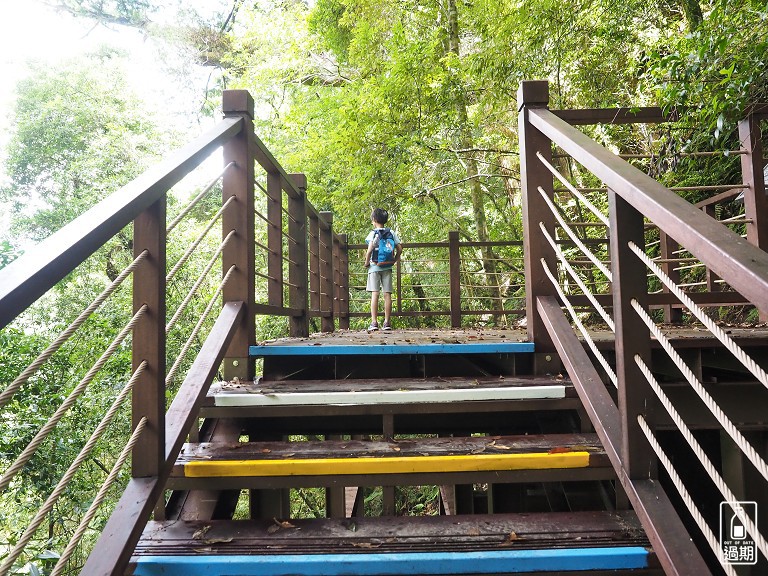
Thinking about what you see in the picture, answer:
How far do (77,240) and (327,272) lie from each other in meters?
4.72

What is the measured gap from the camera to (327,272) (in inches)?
229

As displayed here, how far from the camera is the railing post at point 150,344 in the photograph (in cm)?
140

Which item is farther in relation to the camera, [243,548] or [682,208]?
[243,548]

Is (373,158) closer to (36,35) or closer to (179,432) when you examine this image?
(179,432)

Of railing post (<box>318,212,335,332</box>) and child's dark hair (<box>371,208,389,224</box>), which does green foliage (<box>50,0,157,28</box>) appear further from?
child's dark hair (<box>371,208,389,224</box>)

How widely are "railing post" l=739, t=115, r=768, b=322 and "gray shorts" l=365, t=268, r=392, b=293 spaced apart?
2966mm

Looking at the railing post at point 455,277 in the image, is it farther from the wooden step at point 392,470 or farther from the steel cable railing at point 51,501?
the steel cable railing at point 51,501

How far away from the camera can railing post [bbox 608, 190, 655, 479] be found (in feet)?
4.34

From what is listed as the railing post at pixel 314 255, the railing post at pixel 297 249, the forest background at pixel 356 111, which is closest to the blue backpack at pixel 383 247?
the railing post at pixel 314 255

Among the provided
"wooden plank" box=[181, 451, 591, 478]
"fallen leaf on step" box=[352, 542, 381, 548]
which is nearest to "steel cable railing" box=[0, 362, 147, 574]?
"wooden plank" box=[181, 451, 591, 478]

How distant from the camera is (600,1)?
19.2 feet

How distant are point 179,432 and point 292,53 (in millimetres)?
11939

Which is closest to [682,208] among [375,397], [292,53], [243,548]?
[375,397]

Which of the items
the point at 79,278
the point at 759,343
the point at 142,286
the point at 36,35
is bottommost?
the point at 759,343
